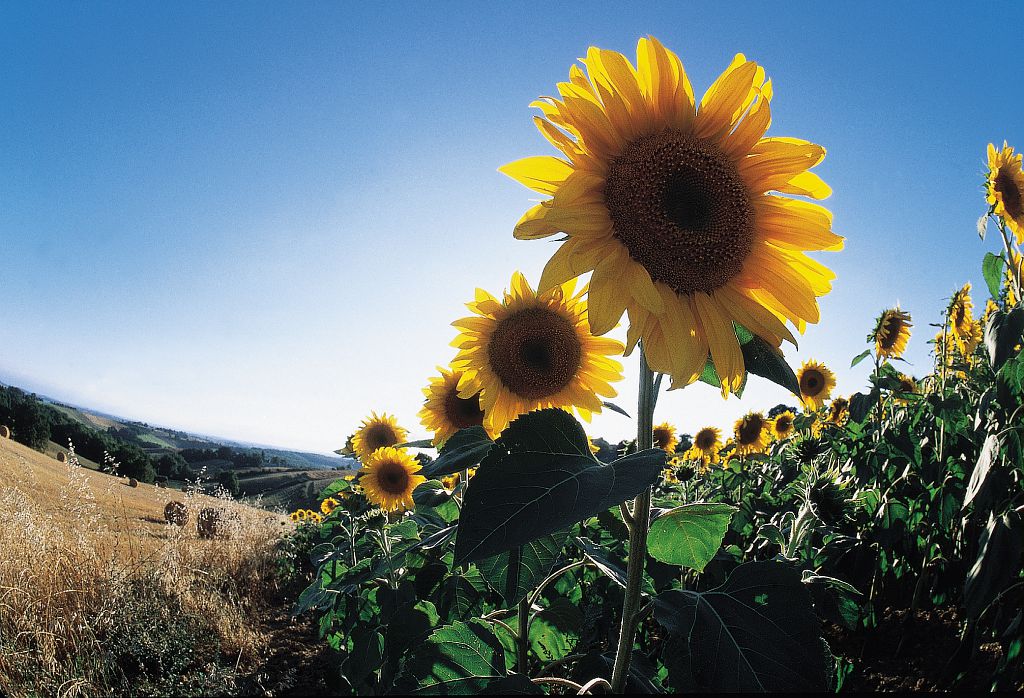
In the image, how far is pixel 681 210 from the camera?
979mm

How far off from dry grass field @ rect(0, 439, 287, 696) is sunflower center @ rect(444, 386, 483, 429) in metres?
3.46

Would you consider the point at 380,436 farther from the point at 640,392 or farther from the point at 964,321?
the point at 964,321

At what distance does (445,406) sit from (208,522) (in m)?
11.7

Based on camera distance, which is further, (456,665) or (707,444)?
(707,444)

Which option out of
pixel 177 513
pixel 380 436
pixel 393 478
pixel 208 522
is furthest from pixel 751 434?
pixel 177 513

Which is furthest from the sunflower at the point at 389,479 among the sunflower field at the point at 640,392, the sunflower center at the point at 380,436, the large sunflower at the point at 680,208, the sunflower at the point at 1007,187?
the sunflower at the point at 1007,187

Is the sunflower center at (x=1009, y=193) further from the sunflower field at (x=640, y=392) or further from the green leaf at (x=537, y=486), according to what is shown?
the green leaf at (x=537, y=486)

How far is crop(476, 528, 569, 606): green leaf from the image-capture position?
95cm

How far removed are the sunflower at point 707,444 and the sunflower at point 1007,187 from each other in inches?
186

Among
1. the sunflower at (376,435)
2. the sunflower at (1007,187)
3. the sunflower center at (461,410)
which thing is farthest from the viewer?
the sunflower at (376,435)

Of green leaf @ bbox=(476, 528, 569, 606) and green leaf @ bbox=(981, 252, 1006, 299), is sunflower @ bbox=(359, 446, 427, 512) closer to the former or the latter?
green leaf @ bbox=(476, 528, 569, 606)

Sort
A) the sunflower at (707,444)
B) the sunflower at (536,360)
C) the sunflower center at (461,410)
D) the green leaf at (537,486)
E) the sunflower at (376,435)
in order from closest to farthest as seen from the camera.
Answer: the green leaf at (537,486)
the sunflower at (536,360)
the sunflower center at (461,410)
the sunflower at (376,435)
the sunflower at (707,444)

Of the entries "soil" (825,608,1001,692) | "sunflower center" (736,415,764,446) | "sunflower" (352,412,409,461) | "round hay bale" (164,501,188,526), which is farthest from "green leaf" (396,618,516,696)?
"round hay bale" (164,501,188,526)

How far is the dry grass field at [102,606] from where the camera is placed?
4215 millimetres
